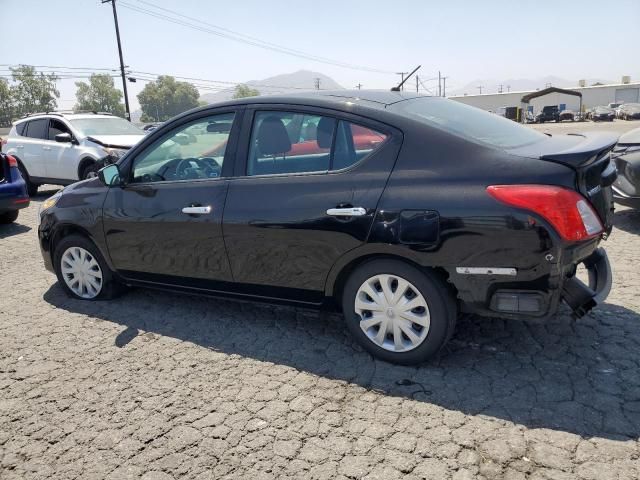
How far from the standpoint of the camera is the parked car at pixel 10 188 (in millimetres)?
7582

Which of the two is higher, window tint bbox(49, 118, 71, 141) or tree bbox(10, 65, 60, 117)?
tree bbox(10, 65, 60, 117)

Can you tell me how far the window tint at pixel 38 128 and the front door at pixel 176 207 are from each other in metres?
7.92

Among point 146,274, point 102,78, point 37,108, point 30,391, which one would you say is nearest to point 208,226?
point 146,274

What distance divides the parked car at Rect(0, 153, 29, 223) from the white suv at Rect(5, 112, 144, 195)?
73.7 inches

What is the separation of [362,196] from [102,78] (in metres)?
150

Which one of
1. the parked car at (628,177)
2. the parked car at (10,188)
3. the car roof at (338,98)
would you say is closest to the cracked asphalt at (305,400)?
the car roof at (338,98)

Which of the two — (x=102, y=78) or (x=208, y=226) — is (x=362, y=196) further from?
(x=102, y=78)

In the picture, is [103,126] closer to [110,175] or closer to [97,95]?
[110,175]

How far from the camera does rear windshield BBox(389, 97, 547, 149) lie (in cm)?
303

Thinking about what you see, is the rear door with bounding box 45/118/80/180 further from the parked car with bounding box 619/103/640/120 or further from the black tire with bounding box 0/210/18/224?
the parked car with bounding box 619/103/640/120

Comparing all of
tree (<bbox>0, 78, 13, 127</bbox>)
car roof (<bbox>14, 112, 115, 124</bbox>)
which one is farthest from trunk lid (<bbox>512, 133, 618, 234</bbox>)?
tree (<bbox>0, 78, 13, 127</bbox>)

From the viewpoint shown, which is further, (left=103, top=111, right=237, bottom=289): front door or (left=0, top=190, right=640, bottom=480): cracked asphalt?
(left=103, top=111, right=237, bottom=289): front door

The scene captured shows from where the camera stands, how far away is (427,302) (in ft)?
9.64

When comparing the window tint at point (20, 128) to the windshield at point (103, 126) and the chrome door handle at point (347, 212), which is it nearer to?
the windshield at point (103, 126)
